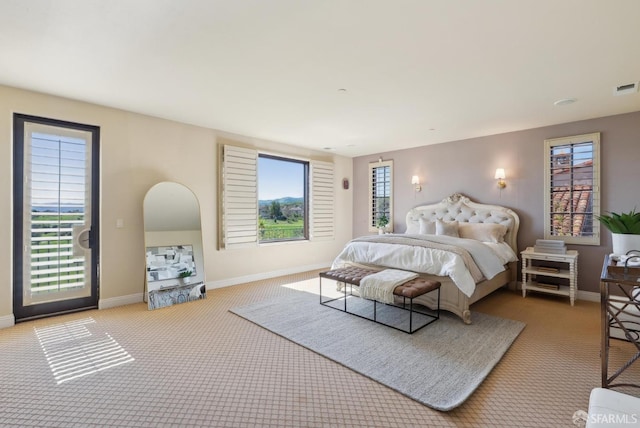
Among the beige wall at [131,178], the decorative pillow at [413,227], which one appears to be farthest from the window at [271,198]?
the decorative pillow at [413,227]

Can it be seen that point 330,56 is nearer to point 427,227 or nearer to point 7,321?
point 427,227

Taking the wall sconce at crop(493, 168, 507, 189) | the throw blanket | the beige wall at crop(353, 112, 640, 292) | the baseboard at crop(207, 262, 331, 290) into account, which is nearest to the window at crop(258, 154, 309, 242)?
the baseboard at crop(207, 262, 331, 290)

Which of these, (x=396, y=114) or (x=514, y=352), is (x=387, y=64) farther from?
(x=514, y=352)

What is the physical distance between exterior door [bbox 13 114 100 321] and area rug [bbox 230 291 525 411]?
6.63 ft

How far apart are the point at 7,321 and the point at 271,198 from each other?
386 cm

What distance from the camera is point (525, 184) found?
4.86 m

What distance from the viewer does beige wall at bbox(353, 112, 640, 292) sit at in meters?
4.09

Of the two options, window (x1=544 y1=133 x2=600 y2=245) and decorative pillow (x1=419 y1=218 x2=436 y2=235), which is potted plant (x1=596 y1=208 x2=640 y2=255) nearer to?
window (x1=544 y1=133 x2=600 y2=245)

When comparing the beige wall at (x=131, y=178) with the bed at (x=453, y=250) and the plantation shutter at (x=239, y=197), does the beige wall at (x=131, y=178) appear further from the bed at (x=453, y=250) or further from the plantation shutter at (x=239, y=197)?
the bed at (x=453, y=250)

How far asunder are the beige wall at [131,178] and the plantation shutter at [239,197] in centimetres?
16

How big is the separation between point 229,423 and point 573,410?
7.12ft

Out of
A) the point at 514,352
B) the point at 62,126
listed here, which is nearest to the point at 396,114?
the point at 514,352

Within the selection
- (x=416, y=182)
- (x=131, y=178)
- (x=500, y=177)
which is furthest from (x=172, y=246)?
(x=500, y=177)

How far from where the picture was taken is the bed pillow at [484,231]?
186 inches
